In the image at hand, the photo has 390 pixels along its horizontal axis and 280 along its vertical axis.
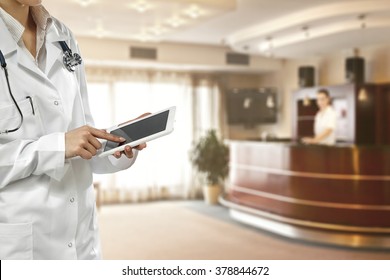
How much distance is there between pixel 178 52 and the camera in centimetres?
766

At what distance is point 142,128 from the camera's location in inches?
41.9

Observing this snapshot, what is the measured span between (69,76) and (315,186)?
4.48m

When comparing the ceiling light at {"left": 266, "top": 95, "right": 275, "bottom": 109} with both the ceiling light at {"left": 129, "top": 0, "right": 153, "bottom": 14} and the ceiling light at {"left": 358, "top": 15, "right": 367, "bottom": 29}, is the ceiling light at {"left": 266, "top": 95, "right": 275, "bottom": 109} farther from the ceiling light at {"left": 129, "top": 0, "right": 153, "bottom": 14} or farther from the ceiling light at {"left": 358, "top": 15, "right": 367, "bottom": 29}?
the ceiling light at {"left": 129, "top": 0, "right": 153, "bottom": 14}

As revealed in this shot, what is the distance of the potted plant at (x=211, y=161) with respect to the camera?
7.98 m

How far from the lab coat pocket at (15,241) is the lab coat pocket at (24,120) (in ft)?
0.71

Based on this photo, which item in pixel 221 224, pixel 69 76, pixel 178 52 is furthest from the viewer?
pixel 178 52

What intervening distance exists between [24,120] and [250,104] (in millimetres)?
7955

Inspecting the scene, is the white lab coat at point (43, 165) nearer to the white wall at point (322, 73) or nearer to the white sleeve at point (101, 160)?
the white sleeve at point (101, 160)

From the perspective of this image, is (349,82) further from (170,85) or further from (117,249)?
(117,249)

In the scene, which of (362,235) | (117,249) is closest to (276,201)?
(362,235)

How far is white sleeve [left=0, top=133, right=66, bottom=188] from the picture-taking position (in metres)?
1.04

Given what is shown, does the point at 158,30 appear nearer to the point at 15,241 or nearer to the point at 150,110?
the point at 150,110

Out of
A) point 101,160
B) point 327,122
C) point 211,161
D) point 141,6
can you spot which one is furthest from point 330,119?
point 101,160

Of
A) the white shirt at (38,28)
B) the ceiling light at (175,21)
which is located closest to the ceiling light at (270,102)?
the ceiling light at (175,21)
